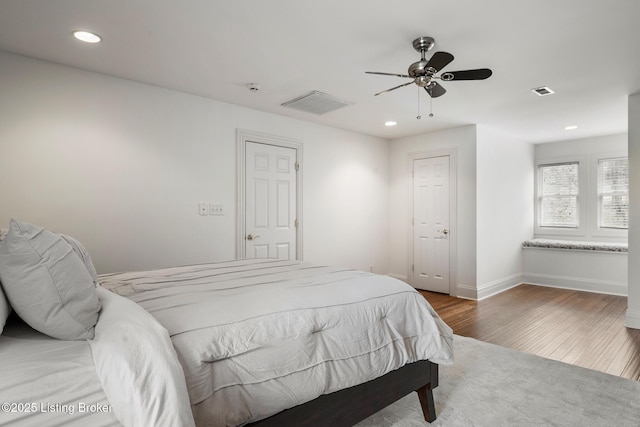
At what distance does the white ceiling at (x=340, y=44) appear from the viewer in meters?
2.19

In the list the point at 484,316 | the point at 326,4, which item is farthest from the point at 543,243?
the point at 326,4

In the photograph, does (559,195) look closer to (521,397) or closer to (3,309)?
(521,397)

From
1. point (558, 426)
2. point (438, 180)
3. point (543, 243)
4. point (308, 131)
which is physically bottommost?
point (558, 426)

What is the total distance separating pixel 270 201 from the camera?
4.43 m

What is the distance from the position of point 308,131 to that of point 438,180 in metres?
2.20

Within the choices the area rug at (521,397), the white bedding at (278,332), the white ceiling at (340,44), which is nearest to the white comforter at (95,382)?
the white bedding at (278,332)

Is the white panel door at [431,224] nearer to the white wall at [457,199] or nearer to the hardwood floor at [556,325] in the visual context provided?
the white wall at [457,199]

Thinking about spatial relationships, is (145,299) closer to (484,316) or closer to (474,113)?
(484,316)

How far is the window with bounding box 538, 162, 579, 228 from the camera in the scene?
618 centimetres

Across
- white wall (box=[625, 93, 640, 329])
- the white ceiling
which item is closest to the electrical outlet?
the white ceiling

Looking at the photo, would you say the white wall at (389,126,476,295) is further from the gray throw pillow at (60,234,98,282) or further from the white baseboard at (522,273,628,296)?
the gray throw pillow at (60,234,98,282)

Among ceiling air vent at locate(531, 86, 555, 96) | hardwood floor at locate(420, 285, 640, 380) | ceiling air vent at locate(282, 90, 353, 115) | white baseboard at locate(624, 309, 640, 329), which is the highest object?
ceiling air vent at locate(531, 86, 555, 96)

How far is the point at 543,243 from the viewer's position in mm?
6027

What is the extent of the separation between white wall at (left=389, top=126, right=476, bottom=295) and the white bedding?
3.31 m
